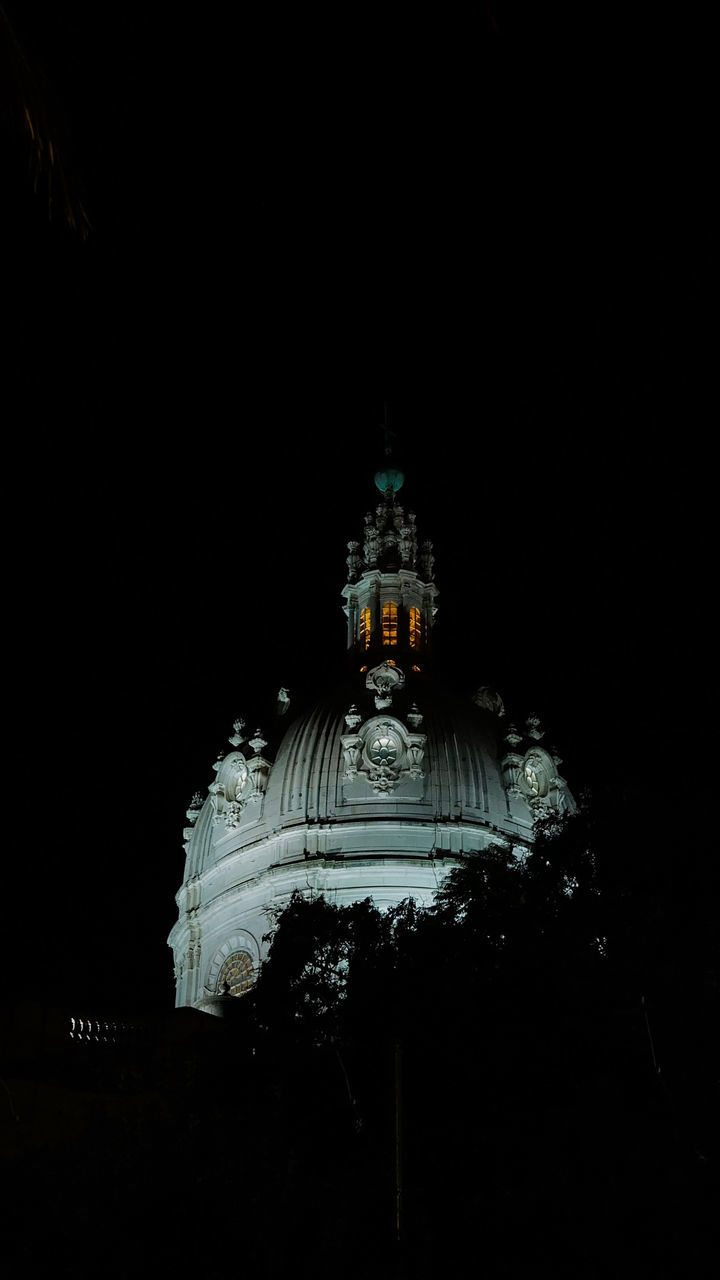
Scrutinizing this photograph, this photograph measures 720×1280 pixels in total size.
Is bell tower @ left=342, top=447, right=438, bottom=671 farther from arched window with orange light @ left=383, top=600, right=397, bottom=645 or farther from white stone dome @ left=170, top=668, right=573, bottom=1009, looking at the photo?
white stone dome @ left=170, top=668, right=573, bottom=1009

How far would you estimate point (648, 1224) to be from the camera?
20.7 meters

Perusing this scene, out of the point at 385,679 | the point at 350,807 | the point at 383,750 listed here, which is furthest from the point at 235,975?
the point at 385,679

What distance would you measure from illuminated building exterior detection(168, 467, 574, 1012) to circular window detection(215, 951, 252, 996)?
81 mm

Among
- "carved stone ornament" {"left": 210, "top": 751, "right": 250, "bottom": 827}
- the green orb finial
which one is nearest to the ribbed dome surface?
"carved stone ornament" {"left": 210, "top": 751, "right": 250, "bottom": 827}

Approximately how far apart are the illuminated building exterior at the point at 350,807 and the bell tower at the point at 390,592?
477 centimetres

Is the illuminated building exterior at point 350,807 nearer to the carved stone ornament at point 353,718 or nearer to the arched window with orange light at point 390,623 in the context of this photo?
the carved stone ornament at point 353,718

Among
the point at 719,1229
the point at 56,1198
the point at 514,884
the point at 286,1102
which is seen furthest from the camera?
the point at 514,884

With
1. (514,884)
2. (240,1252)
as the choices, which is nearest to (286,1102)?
(240,1252)

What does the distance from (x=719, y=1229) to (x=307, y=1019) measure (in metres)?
11.6

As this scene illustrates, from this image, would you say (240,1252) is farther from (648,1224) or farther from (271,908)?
(271,908)

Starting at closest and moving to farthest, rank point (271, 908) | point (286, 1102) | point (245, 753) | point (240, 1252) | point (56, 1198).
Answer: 1. point (240, 1252)
2. point (56, 1198)
3. point (286, 1102)
4. point (271, 908)
5. point (245, 753)

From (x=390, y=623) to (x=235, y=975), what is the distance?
2633 centimetres

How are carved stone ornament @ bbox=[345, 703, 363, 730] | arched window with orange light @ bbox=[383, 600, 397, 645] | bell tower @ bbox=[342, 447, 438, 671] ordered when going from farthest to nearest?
arched window with orange light @ bbox=[383, 600, 397, 645] < bell tower @ bbox=[342, 447, 438, 671] < carved stone ornament @ bbox=[345, 703, 363, 730]

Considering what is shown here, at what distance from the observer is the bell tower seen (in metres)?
75.7
